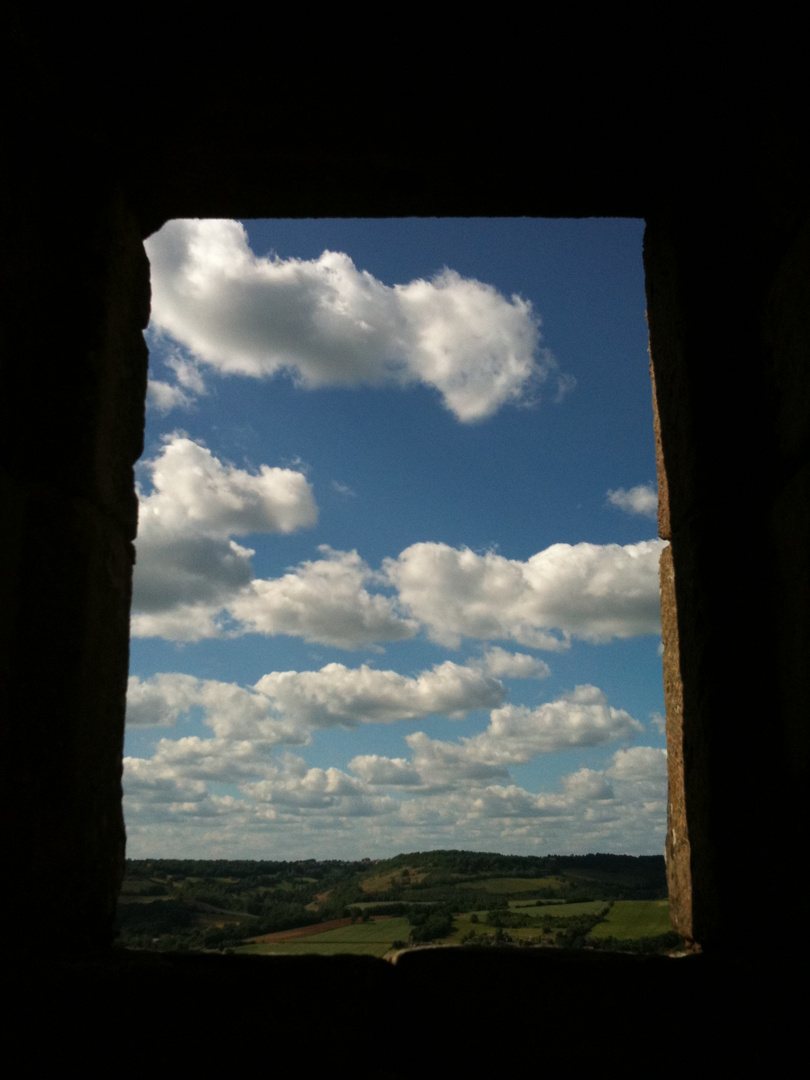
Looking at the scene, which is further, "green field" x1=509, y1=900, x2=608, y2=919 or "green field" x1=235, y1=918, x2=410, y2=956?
"green field" x1=509, y1=900, x2=608, y2=919

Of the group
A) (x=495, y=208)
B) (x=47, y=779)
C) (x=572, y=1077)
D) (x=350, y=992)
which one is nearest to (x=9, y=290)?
(x=47, y=779)

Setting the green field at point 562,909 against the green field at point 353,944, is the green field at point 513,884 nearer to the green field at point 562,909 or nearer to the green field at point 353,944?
the green field at point 562,909

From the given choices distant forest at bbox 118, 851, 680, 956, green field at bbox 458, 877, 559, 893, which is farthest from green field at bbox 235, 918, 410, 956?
green field at bbox 458, 877, 559, 893

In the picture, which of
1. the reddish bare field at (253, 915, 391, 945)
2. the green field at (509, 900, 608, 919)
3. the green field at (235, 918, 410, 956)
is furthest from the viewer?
the green field at (509, 900, 608, 919)

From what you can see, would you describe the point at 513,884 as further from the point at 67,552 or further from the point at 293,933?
the point at 67,552

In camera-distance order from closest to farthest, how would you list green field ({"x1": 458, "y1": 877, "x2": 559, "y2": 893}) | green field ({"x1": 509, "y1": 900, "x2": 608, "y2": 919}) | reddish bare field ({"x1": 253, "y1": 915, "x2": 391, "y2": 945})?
reddish bare field ({"x1": 253, "y1": 915, "x2": 391, "y2": 945}) → green field ({"x1": 509, "y1": 900, "x2": 608, "y2": 919}) → green field ({"x1": 458, "y1": 877, "x2": 559, "y2": 893})

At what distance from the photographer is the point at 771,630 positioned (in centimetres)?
254

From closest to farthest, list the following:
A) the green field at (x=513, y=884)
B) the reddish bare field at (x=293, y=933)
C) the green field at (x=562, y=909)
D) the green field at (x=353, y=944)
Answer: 1. the green field at (x=353, y=944)
2. the reddish bare field at (x=293, y=933)
3. the green field at (x=562, y=909)
4. the green field at (x=513, y=884)

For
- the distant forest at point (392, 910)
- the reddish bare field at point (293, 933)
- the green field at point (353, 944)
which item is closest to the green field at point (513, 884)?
the distant forest at point (392, 910)

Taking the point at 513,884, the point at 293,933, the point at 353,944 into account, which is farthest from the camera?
the point at 513,884

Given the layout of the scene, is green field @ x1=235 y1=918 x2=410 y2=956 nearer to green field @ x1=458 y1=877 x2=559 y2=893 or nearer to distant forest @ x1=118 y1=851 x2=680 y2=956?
distant forest @ x1=118 y1=851 x2=680 y2=956

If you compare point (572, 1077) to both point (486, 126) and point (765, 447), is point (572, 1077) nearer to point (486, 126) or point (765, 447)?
point (765, 447)

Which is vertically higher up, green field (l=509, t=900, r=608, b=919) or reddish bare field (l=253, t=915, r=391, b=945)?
reddish bare field (l=253, t=915, r=391, b=945)

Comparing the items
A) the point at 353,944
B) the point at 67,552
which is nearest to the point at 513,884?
the point at 353,944
